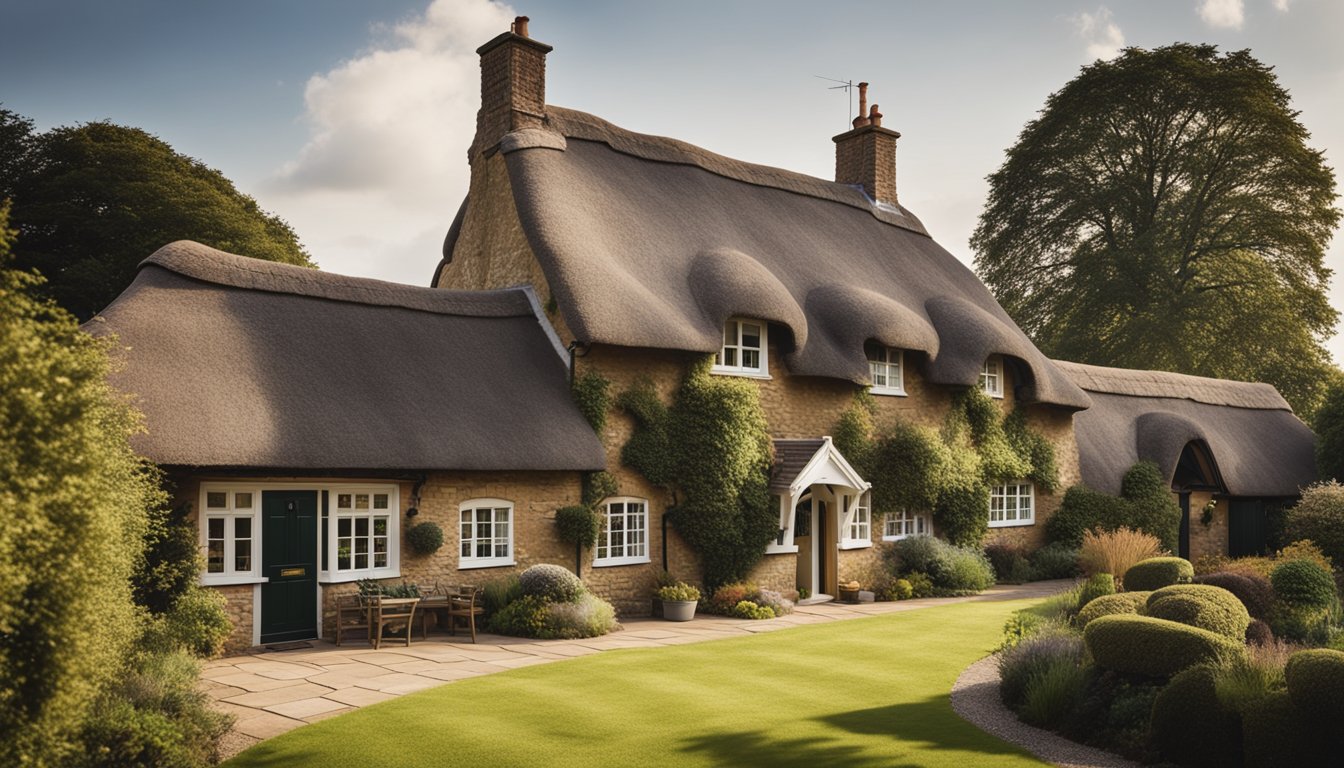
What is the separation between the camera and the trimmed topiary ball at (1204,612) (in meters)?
10.9

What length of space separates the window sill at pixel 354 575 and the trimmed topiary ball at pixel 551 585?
197 centimetres

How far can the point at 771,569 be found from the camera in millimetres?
19812

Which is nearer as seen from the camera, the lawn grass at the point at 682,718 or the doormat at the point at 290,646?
the lawn grass at the point at 682,718

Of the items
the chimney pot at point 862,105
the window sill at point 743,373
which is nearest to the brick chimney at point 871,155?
the chimney pot at point 862,105

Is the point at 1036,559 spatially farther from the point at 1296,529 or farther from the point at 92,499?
the point at 92,499

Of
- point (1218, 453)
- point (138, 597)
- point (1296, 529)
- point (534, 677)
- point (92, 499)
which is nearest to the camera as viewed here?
point (92, 499)

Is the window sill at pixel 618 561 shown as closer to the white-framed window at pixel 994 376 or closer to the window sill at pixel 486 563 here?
the window sill at pixel 486 563

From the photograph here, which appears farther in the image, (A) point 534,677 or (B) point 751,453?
(B) point 751,453

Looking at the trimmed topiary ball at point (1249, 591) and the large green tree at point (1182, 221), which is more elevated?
the large green tree at point (1182, 221)

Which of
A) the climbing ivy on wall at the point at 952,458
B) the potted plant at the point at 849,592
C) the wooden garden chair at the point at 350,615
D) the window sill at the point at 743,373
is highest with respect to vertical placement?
the window sill at the point at 743,373

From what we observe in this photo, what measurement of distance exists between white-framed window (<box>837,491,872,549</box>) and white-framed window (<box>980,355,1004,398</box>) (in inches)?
208

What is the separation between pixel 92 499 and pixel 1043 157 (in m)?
38.2

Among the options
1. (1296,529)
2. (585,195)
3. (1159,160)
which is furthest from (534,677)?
(1159,160)

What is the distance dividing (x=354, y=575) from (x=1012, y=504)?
17201 mm
